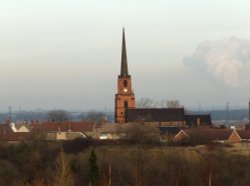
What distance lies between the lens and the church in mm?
85688

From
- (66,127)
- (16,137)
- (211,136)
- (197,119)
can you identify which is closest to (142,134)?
(211,136)

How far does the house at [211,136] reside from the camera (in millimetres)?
65375

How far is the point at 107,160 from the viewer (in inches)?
2023

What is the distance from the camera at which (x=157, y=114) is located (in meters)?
88.0

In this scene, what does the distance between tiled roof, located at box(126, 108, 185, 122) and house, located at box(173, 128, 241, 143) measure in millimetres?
17689

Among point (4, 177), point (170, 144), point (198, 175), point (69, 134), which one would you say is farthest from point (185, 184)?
point (69, 134)

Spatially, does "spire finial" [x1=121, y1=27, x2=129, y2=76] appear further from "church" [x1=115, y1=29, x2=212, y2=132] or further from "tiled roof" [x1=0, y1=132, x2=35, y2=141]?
"tiled roof" [x1=0, y1=132, x2=35, y2=141]

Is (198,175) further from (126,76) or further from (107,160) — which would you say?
(126,76)

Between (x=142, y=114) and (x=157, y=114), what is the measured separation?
6.71ft

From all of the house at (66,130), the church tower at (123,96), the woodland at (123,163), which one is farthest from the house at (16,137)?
the church tower at (123,96)

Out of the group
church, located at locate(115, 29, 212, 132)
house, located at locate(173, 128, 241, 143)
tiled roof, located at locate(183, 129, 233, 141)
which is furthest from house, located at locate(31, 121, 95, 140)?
tiled roof, located at locate(183, 129, 233, 141)

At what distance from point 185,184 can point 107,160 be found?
12.1 meters

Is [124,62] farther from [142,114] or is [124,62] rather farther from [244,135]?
[244,135]

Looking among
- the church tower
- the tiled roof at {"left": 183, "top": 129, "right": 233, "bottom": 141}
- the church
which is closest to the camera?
the tiled roof at {"left": 183, "top": 129, "right": 233, "bottom": 141}
